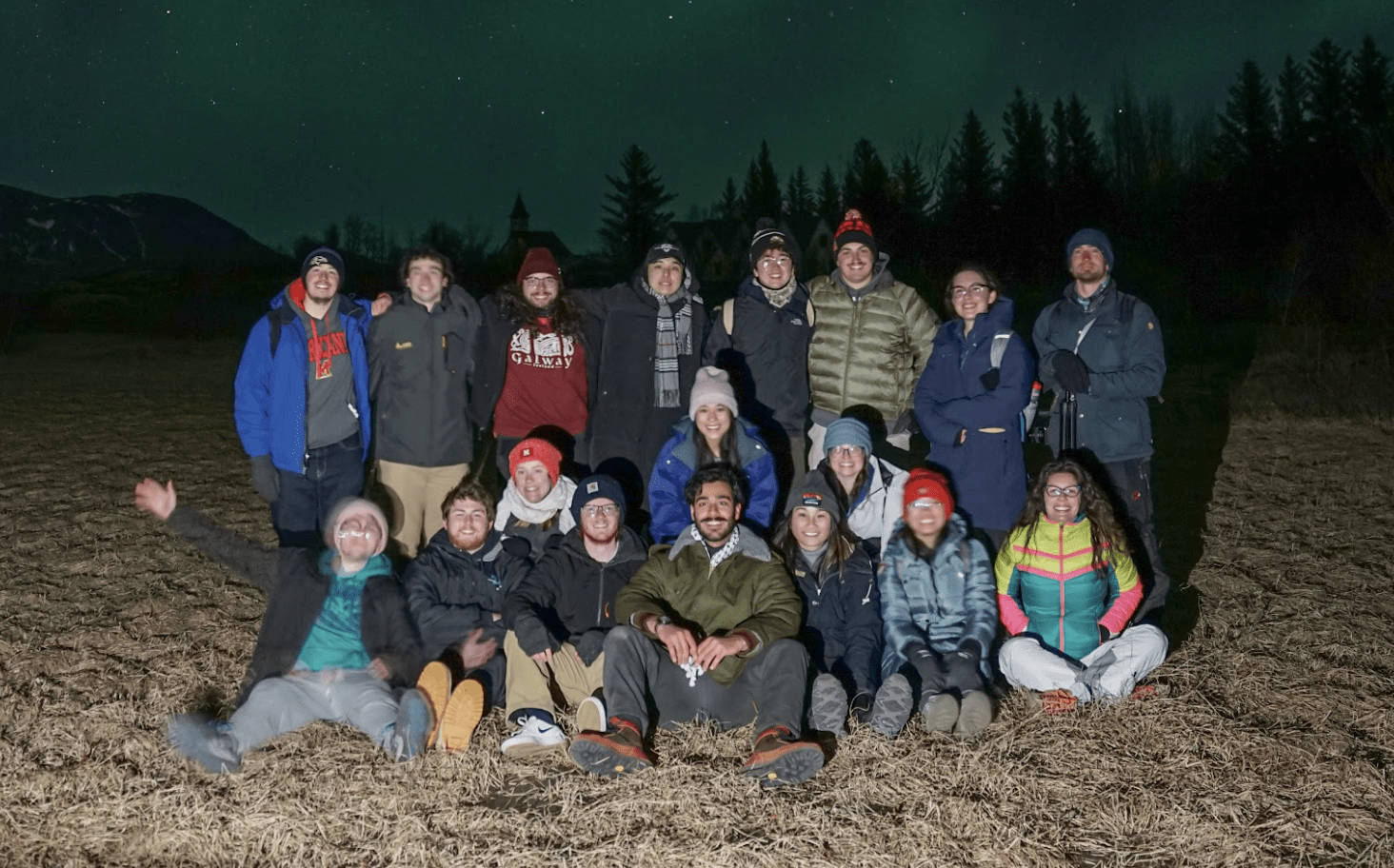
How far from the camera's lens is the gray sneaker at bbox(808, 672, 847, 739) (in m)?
4.22

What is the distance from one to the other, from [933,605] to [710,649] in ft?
3.66

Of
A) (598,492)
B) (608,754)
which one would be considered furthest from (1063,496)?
(608,754)

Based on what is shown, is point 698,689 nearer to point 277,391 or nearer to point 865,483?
point 865,483

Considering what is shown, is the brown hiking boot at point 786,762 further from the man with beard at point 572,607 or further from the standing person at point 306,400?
the standing person at point 306,400

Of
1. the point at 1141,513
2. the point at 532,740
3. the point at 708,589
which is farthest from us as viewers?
the point at 1141,513

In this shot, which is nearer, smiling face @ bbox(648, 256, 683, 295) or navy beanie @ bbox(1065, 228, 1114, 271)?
navy beanie @ bbox(1065, 228, 1114, 271)

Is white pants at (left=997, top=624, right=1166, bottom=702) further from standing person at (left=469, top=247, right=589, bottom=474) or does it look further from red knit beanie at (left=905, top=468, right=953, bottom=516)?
standing person at (left=469, top=247, right=589, bottom=474)

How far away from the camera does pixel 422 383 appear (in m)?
5.67

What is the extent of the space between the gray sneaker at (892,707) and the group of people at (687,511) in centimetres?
1

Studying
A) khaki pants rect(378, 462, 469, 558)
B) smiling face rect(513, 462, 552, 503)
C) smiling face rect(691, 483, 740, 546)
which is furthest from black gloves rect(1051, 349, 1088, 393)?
khaki pants rect(378, 462, 469, 558)

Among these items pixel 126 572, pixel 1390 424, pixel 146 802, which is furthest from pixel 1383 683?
pixel 1390 424

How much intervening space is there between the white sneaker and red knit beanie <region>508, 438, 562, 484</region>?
129 cm

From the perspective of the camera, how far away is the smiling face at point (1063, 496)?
4.71 m

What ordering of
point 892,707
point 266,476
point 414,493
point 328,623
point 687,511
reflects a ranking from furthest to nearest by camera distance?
point 414,493 → point 266,476 → point 687,511 → point 328,623 → point 892,707
